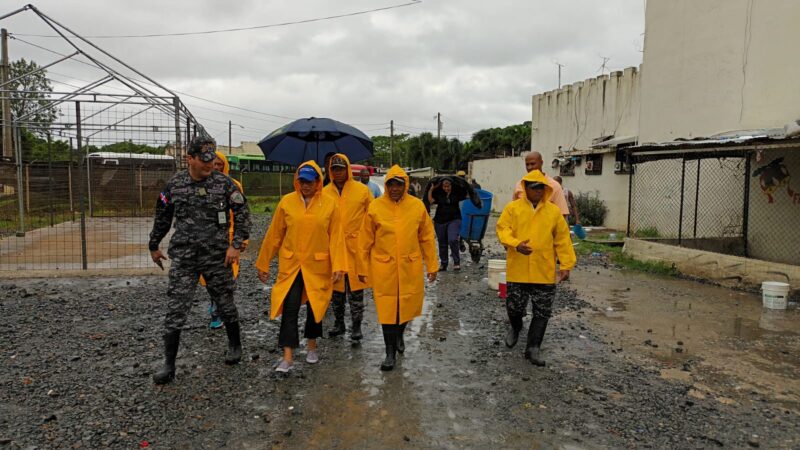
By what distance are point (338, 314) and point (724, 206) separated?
967 centimetres

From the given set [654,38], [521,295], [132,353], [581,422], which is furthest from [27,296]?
[654,38]

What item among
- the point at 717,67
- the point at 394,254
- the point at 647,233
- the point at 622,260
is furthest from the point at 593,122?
the point at 394,254

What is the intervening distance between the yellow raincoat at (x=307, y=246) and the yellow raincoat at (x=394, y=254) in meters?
0.29

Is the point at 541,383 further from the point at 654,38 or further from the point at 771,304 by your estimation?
the point at 654,38

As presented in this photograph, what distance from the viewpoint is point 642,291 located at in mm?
8141

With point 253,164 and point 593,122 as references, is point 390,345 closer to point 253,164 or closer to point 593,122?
point 593,122

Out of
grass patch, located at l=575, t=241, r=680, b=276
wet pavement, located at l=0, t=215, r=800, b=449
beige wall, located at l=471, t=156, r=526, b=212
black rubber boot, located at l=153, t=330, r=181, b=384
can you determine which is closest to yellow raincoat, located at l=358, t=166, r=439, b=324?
wet pavement, located at l=0, t=215, r=800, b=449

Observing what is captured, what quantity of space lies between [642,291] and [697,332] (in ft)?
7.23

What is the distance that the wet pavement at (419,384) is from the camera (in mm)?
3494

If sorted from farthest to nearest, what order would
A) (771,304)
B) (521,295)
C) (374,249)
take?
(771,304) < (521,295) < (374,249)

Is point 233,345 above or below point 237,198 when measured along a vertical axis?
below

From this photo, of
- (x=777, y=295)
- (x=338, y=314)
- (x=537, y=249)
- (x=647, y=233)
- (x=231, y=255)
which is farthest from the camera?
(x=647, y=233)

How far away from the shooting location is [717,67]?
11.5 metres

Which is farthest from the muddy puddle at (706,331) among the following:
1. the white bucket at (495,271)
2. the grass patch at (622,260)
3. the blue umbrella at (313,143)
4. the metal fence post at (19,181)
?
the metal fence post at (19,181)
